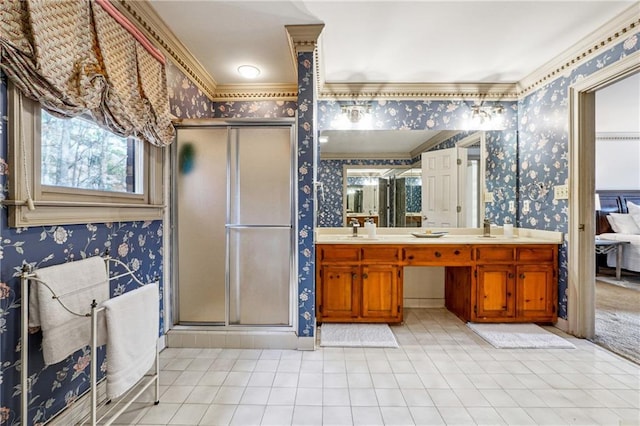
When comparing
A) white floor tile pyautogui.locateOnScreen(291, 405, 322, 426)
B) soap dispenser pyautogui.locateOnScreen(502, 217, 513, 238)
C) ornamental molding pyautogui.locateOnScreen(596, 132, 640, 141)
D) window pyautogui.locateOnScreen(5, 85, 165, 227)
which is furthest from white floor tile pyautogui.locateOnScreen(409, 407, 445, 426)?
ornamental molding pyautogui.locateOnScreen(596, 132, 640, 141)

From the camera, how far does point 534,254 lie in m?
2.77

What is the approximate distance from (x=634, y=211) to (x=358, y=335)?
18.8ft

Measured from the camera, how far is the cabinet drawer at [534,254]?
109 inches

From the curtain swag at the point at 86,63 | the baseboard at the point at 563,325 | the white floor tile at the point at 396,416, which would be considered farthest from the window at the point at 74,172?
the baseboard at the point at 563,325

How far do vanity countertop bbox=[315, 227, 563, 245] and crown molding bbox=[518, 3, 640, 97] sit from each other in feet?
4.98

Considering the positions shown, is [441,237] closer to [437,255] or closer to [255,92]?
[437,255]

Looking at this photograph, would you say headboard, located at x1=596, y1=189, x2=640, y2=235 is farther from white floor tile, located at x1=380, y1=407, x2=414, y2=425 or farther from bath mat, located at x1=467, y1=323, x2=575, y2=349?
white floor tile, located at x1=380, y1=407, x2=414, y2=425

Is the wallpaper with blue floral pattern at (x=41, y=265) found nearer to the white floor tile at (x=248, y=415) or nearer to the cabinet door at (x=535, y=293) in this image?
the white floor tile at (x=248, y=415)

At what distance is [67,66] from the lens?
1.34m

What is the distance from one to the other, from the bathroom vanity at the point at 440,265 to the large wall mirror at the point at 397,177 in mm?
568

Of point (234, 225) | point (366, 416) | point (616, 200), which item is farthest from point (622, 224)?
point (234, 225)

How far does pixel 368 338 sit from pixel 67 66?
2.64m

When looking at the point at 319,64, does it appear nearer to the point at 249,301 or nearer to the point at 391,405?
the point at 249,301

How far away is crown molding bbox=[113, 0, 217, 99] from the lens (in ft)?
6.28
